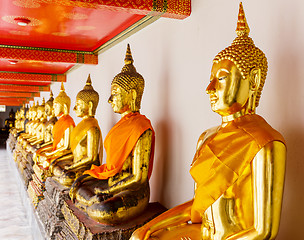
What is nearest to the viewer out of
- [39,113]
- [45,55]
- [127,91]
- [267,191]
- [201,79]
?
[267,191]

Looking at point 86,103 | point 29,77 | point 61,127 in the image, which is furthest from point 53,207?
point 29,77

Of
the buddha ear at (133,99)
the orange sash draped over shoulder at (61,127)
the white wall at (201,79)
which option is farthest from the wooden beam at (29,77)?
the buddha ear at (133,99)

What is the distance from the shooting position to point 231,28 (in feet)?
6.63

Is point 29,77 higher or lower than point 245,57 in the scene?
higher

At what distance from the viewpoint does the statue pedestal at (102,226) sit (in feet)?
6.97

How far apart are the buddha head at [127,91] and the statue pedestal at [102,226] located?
743 millimetres

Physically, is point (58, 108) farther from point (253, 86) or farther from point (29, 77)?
point (253, 86)

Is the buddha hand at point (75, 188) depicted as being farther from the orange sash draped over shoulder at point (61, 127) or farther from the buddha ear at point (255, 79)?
the buddha ear at point (255, 79)

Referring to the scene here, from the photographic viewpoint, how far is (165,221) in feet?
5.47

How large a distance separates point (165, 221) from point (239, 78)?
28.8 inches

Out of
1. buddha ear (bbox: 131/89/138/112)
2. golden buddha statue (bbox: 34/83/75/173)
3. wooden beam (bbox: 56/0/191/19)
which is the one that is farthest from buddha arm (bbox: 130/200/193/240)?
golden buddha statue (bbox: 34/83/75/173)

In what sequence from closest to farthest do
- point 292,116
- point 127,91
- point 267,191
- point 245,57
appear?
point 267,191
point 245,57
point 292,116
point 127,91

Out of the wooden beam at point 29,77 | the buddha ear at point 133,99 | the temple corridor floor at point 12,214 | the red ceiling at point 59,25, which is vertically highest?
the red ceiling at point 59,25

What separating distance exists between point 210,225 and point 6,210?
4.56 metres
